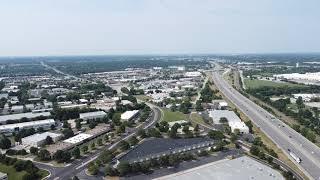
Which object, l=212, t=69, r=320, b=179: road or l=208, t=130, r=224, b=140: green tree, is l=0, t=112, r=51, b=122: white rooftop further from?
l=212, t=69, r=320, b=179: road

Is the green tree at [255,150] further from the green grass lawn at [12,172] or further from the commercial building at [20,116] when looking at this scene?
the commercial building at [20,116]

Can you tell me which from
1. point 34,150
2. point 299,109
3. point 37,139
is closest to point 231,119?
point 299,109

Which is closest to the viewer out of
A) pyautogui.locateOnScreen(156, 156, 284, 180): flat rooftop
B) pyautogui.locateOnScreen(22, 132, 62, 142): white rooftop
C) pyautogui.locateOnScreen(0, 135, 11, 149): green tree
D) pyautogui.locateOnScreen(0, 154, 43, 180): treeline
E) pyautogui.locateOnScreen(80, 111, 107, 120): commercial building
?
pyautogui.locateOnScreen(156, 156, 284, 180): flat rooftop

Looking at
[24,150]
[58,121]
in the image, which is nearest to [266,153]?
[24,150]

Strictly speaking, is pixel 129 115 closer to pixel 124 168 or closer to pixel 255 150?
pixel 255 150

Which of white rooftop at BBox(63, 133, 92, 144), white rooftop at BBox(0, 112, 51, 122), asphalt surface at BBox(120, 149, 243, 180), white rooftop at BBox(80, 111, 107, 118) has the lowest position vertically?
asphalt surface at BBox(120, 149, 243, 180)

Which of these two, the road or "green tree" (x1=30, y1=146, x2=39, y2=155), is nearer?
the road

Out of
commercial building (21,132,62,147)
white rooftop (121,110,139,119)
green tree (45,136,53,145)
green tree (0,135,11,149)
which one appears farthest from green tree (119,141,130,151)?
white rooftop (121,110,139,119)

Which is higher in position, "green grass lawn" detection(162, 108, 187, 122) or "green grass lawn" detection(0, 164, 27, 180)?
"green grass lawn" detection(162, 108, 187, 122)

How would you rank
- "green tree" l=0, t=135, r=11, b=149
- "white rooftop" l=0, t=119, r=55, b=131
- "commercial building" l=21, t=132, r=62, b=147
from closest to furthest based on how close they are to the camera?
"green tree" l=0, t=135, r=11, b=149 < "commercial building" l=21, t=132, r=62, b=147 < "white rooftop" l=0, t=119, r=55, b=131
